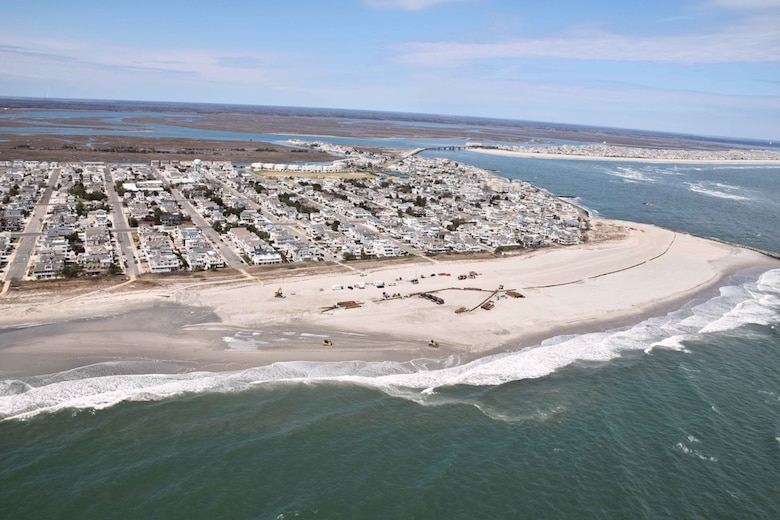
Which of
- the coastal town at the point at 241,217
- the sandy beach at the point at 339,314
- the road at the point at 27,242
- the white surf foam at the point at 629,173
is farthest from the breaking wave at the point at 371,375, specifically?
the white surf foam at the point at 629,173

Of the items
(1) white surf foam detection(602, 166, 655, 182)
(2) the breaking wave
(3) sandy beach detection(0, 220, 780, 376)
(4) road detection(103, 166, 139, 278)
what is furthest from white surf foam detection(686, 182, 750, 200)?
(4) road detection(103, 166, 139, 278)

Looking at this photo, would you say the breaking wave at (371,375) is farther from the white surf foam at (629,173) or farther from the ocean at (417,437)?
the white surf foam at (629,173)

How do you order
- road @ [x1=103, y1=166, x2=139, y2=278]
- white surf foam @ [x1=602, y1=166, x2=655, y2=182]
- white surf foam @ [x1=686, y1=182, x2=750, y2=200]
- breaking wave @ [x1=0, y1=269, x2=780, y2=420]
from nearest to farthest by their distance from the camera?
breaking wave @ [x1=0, y1=269, x2=780, y2=420], road @ [x1=103, y1=166, x2=139, y2=278], white surf foam @ [x1=686, y1=182, x2=750, y2=200], white surf foam @ [x1=602, y1=166, x2=655, y2=182]

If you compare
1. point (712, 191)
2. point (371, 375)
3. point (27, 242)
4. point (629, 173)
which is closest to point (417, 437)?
point (371, 375)

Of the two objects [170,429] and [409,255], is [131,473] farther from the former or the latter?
[409,255]

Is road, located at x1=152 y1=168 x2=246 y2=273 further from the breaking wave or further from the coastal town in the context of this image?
the breaking wave

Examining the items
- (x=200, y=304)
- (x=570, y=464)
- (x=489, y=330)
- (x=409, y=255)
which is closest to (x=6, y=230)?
(x=200, y=304)

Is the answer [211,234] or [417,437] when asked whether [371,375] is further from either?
[211,234]
